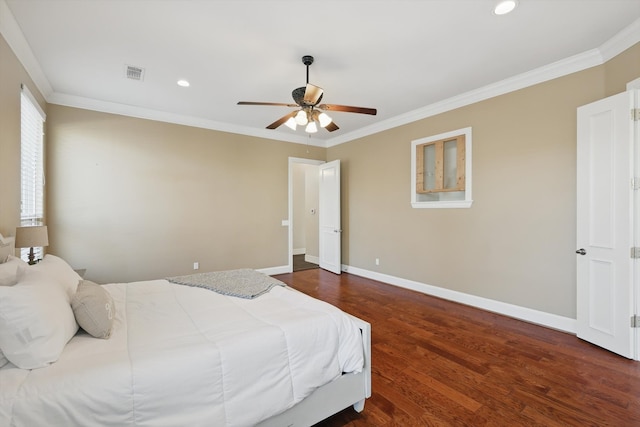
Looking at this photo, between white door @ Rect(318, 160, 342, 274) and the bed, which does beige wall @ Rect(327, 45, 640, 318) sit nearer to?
white door @ Rect(318, 160, 342, 274)

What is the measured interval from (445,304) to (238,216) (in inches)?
145

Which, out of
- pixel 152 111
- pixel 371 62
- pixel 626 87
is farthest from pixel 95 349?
pixel 626 87

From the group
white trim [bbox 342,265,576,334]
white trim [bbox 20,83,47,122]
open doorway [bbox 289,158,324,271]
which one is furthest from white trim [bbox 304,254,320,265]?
white trim [bbox 20,83,47,122]

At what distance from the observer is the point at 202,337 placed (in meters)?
1.55

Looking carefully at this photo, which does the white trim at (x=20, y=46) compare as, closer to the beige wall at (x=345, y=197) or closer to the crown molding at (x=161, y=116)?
the beige wall at (x=345, y=197)

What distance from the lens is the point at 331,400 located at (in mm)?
1721

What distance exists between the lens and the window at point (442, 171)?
3895mm

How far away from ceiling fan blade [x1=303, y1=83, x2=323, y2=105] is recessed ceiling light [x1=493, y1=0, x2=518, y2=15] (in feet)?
4.93

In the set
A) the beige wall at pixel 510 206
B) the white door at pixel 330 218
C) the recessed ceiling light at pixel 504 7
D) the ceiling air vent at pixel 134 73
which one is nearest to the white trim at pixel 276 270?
the white door at pixel 330 218

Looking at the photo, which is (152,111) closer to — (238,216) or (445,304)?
(238,216)

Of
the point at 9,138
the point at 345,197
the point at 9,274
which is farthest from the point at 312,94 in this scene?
the point at 345,197

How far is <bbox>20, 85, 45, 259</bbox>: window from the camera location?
2979 millimetres

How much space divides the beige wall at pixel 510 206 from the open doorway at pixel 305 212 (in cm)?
276

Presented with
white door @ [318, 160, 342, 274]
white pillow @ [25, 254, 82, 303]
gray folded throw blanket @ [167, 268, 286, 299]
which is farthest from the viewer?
white door @ [318, 160, 342, 274]
